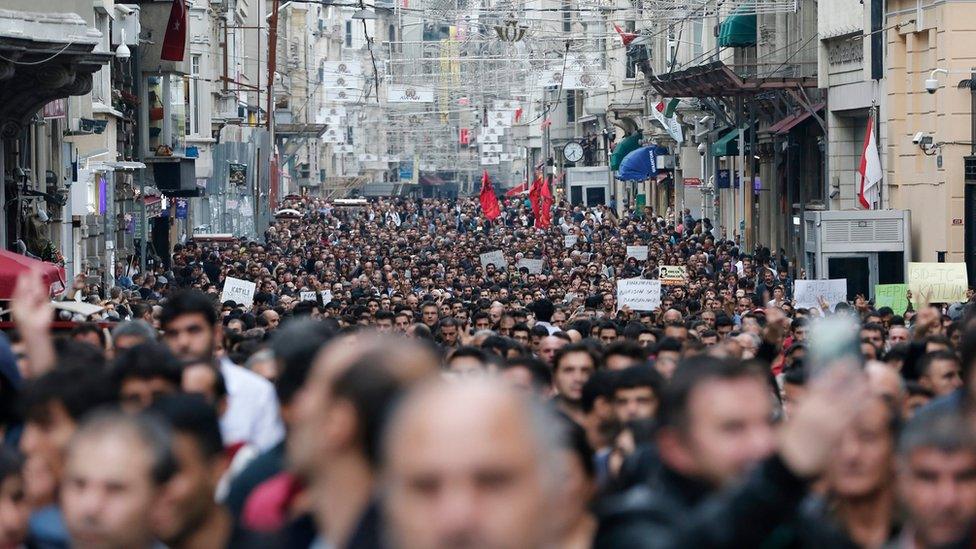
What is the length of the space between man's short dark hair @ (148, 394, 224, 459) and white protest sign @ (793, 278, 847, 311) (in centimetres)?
1625

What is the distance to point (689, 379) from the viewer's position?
209 inches

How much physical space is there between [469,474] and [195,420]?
251cm

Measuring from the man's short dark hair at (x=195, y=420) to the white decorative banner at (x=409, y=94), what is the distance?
7411cm

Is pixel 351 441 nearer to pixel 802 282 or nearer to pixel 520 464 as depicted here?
pixel 520 464

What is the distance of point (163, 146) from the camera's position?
1775 inches

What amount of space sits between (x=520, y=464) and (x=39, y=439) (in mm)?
3550

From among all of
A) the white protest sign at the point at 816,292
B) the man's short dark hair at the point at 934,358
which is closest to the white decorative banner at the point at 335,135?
the white protest sign at the point at 816,292

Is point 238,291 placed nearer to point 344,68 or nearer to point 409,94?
point 409,94

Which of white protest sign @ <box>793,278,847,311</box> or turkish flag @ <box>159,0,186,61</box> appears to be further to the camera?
turkish flag @ <box>159,0,186,61</box>

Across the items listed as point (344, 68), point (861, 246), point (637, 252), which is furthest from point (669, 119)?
point (344, 68)

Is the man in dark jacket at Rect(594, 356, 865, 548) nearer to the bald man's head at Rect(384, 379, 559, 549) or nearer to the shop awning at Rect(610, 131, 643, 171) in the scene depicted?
the bald man's head at Rect(384, 379, 559, 549)

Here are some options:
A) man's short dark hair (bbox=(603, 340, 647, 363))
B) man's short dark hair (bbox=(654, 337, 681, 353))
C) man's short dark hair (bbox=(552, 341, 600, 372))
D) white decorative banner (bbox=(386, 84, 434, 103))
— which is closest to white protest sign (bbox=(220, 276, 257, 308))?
man's short dark hair (bbox=(654, 337, 681, 353))

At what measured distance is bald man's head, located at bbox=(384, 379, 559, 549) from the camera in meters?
3.36

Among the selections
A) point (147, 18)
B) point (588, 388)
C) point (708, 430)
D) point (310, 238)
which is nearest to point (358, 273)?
point (147, 18)
